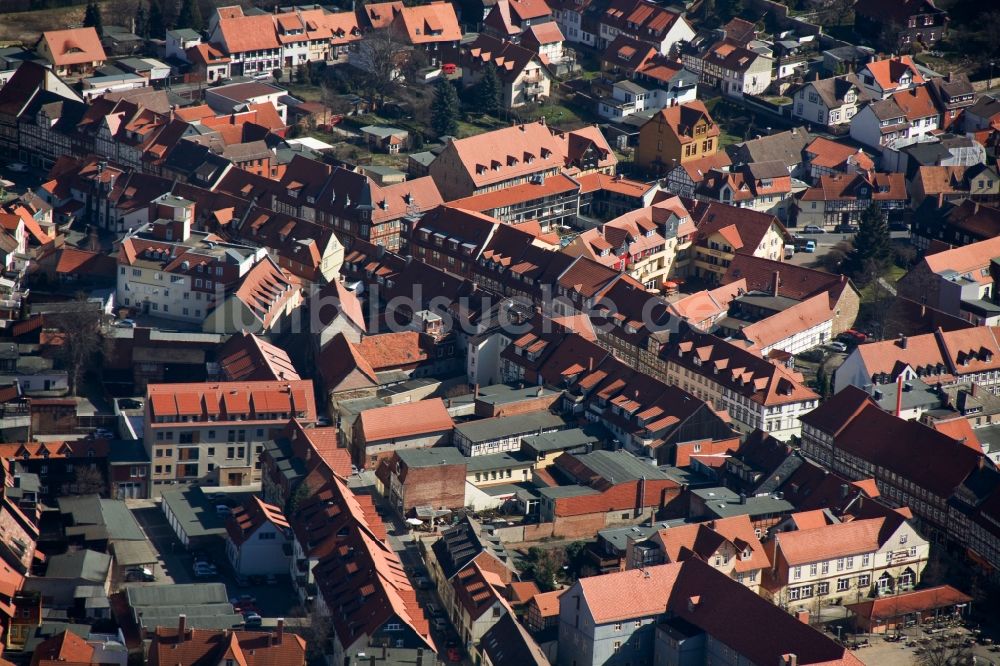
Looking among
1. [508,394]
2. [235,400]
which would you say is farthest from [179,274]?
[508,394]

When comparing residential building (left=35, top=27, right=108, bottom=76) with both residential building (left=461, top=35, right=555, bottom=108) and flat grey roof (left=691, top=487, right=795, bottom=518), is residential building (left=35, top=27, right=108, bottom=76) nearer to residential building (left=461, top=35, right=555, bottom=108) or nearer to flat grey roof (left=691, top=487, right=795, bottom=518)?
residential building (left=461, top=35, right=555, bottom=108)

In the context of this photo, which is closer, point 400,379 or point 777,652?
point 777,652

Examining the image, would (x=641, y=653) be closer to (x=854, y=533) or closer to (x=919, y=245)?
(x=854, y=533)

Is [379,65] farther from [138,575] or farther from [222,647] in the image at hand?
[222,647]

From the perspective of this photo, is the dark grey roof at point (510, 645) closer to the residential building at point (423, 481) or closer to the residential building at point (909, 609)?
the residential building at point (423, 481)

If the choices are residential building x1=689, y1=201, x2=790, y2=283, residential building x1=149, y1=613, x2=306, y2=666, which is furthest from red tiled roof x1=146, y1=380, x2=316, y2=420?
residential building x1=689, y1=201, x2=790, y2=283

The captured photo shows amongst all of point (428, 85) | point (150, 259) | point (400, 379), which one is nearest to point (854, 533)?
point (400, 379)

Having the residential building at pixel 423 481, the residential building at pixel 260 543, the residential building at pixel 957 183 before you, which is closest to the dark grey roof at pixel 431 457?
the residential building at pixel 423 481
